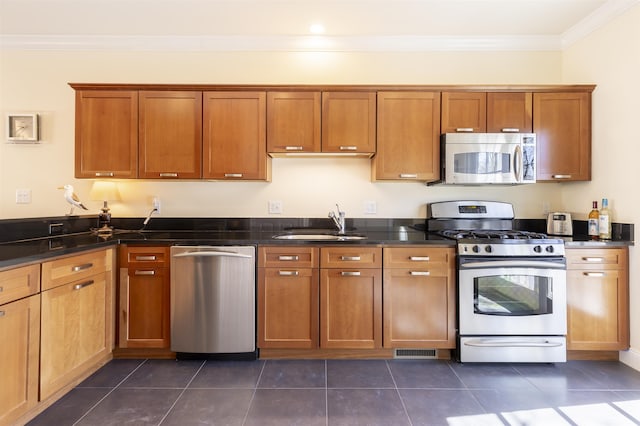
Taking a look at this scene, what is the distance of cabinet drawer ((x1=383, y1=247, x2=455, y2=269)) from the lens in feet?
8.15

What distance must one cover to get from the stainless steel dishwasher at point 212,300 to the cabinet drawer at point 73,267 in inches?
18.0

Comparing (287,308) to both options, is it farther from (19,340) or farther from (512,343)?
(512,343)

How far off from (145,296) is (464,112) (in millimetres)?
2918

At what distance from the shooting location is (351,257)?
97.9 inches

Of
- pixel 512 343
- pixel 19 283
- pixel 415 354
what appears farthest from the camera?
pixel 415 354

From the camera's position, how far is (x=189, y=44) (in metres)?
3.13

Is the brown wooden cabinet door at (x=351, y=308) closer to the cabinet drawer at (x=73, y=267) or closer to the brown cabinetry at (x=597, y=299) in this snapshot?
the brown cabinetry at (x=597, y=299)

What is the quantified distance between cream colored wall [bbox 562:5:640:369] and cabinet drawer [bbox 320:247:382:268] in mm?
1863

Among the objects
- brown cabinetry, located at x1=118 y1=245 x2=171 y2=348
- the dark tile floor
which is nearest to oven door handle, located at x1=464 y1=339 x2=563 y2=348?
the dark tile floor

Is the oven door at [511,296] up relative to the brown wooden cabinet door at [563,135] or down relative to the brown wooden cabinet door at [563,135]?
down

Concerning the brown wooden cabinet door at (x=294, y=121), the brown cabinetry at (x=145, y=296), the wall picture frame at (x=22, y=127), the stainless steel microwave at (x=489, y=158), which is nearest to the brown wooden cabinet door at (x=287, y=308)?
the brown cabinetry at (x=145, y=296)

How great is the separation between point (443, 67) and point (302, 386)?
298 centimetres

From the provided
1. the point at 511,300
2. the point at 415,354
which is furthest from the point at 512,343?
the point at 415,354

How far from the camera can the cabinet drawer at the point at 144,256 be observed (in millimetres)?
2492
